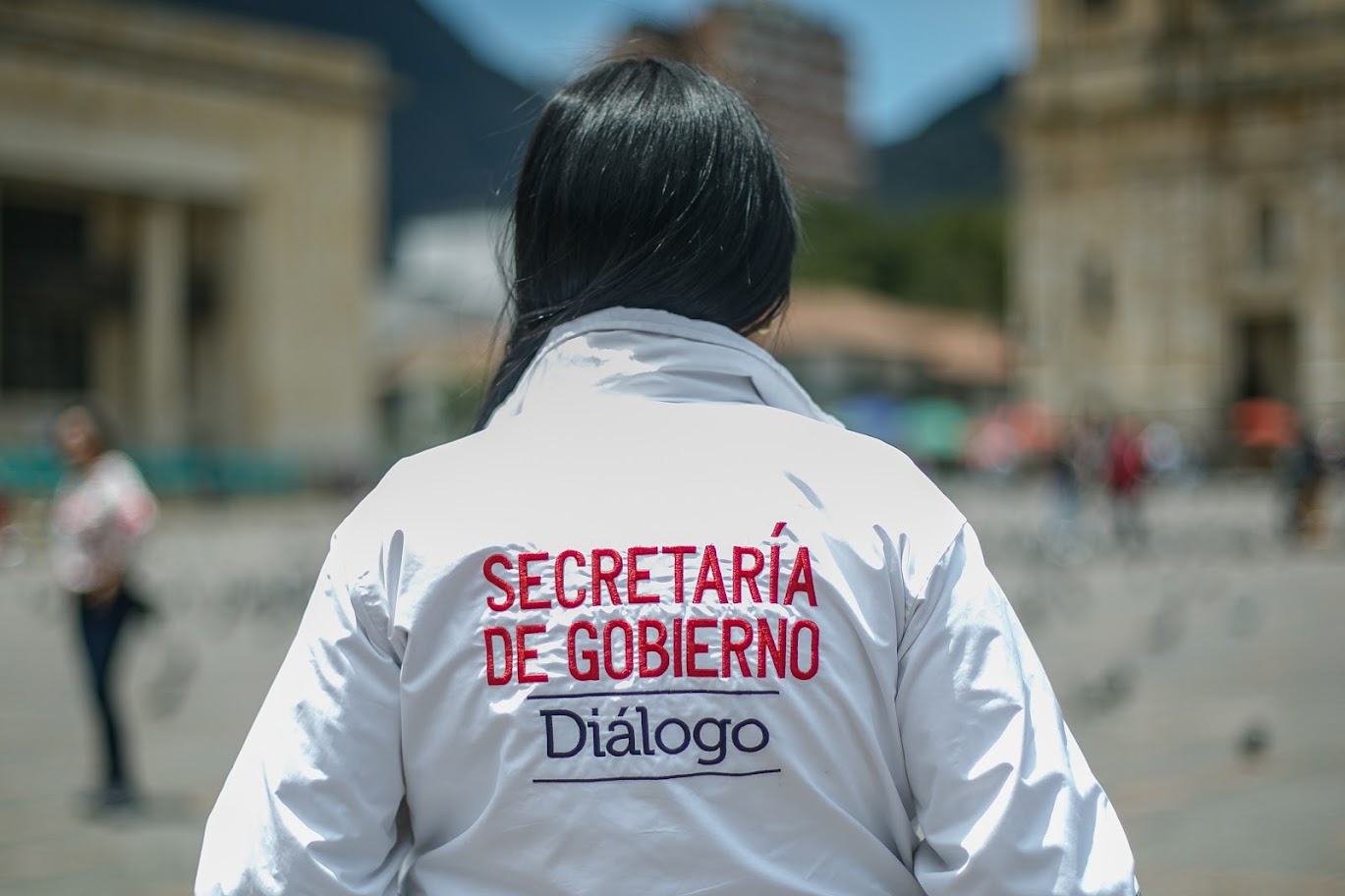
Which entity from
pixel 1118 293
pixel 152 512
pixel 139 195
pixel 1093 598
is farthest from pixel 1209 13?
pixel 152 512

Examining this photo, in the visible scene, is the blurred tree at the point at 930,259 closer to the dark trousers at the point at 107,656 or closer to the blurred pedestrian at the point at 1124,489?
the blurred pedestrian at the point at 1124,489

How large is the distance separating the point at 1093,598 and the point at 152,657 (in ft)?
28.0

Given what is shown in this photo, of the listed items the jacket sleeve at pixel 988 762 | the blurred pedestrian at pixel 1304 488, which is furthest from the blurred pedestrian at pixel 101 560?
the blurred pedestrian at pixel 1304 488

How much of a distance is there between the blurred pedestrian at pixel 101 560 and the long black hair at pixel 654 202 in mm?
6057

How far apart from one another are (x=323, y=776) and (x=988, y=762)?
60 centimetres

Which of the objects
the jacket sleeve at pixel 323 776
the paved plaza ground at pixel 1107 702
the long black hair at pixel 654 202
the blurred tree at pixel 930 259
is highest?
the blurred tree at pixel 930 259

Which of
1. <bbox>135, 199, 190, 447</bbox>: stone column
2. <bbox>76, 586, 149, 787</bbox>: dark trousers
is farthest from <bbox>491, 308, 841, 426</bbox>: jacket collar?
<bbox>135, 199, 190, 447</bbox>: stone column

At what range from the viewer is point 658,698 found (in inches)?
57.9

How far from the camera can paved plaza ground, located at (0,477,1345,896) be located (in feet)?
19.7

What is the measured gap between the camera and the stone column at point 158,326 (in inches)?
1726

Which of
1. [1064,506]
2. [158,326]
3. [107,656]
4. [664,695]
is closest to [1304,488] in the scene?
[1064,506]

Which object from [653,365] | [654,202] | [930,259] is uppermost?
[930,259]

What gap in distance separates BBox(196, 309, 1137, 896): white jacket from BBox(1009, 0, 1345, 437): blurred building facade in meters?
46.5

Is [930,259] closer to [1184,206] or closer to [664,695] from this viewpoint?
[1184,206]
